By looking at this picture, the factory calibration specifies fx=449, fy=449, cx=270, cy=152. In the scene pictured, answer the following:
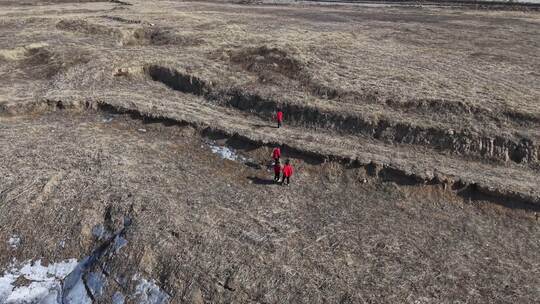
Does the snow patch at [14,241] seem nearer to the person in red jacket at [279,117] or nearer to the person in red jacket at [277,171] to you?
the person in red jacket at [277,171]

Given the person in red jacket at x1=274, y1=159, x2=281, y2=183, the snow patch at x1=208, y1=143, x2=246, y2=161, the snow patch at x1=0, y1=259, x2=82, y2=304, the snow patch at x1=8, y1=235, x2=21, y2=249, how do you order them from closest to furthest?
1. the snow patch at x1=0, y1=259, x2=82, y2=304
2. the snow patch at x1=8, y1=235, x2=21, y2=249
3. the person in red jacket at x1=274, y1=159, x2=281, y2=183
4. the snow patch at x1=208, y1=143, x2=246, y2=161

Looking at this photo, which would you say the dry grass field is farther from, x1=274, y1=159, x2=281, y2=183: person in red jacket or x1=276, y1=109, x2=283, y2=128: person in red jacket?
x1=274, y1=159, x2=281, y2=183: person in red jacket

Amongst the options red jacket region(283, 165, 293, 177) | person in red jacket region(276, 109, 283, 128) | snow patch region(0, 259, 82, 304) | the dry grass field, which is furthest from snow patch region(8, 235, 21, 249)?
person in red jacket region(276, 109, 283, 128)

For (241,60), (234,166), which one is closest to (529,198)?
(234,166)

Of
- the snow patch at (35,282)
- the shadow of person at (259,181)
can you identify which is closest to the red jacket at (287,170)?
the shadow of person at (259,181)

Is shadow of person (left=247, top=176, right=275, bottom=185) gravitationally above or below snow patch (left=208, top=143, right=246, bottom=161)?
below

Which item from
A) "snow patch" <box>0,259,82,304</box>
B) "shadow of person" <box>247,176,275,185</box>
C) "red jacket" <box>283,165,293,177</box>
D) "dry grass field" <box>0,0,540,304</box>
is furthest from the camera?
"shadow of person" <box>247,176,275,185</box>

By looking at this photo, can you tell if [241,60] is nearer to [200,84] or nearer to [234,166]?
[200,84]
